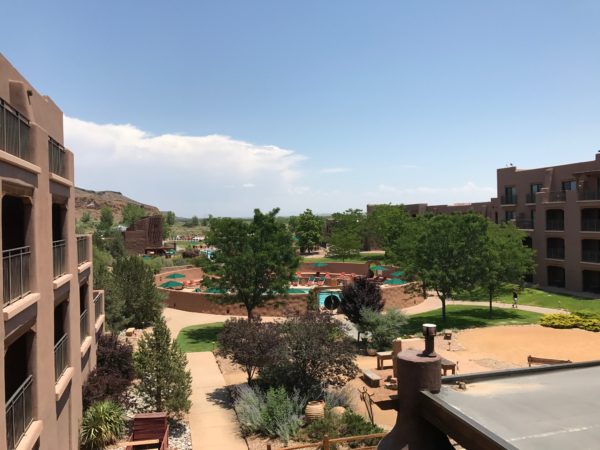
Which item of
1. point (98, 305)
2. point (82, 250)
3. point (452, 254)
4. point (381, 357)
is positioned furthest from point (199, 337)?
Result: point (452, 254)

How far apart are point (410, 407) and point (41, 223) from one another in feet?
30.9

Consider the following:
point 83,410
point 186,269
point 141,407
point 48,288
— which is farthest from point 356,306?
point 186,269

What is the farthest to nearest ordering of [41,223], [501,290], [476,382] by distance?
[501,290] → [41,223] → [476,382]

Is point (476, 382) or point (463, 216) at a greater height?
point (463, 216)

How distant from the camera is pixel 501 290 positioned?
35.7m

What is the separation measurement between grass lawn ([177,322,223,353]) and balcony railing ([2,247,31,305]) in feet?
56.7

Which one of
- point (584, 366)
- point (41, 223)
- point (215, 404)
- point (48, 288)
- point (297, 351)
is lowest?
point (215, 404)

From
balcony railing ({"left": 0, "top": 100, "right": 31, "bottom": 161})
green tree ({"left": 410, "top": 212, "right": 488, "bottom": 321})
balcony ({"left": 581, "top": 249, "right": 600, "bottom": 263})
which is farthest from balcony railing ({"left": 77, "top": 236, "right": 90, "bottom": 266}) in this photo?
balcony ({"left": 581, "top": 249, "right": 600, "bottom": 263})

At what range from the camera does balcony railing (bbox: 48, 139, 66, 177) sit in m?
13.2

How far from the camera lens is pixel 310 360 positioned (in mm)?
17469

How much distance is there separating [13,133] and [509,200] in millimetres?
57031

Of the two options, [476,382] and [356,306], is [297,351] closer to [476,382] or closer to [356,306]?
[356,306]

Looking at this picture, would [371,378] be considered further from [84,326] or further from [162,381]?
[84,326]

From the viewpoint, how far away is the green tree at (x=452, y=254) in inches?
1219
